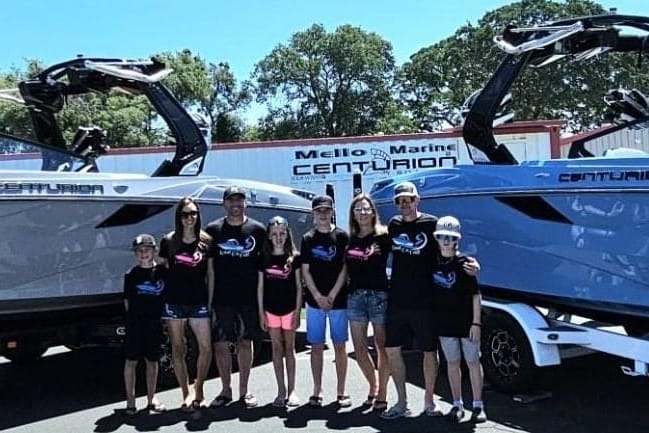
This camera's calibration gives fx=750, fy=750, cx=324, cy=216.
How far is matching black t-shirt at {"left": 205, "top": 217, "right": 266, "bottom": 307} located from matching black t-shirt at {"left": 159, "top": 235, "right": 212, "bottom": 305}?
0.36ft

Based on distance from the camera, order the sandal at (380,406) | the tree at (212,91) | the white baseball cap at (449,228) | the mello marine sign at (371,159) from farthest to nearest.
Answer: the tree at (212,91), the mello marine sign at (371,159), the sandal at (380,406), the white baseball cap at (449,228)

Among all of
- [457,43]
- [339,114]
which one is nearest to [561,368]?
[457,43]

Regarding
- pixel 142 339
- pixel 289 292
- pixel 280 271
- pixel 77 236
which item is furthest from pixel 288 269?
pixel 77 236

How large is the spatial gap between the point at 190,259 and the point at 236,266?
359mm

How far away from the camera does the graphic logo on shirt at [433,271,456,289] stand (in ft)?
17.8

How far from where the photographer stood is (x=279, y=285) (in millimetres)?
5855

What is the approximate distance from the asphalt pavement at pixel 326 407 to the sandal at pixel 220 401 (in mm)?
63

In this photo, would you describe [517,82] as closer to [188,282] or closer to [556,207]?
[556,207]

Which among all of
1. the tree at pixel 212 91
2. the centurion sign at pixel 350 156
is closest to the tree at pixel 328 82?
the tree at pixel 212 91

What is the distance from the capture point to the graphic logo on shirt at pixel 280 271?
5.85 meters

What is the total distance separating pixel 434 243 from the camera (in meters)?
5.52

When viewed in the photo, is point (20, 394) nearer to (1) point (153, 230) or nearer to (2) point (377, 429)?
(1) point (153, 230)

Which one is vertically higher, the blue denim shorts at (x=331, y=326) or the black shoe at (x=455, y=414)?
the blue denim shorts at (x=331, y=326)

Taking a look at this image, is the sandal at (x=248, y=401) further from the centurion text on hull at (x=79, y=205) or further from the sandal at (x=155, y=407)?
the centurion text on hull at (x=79, y=205)
